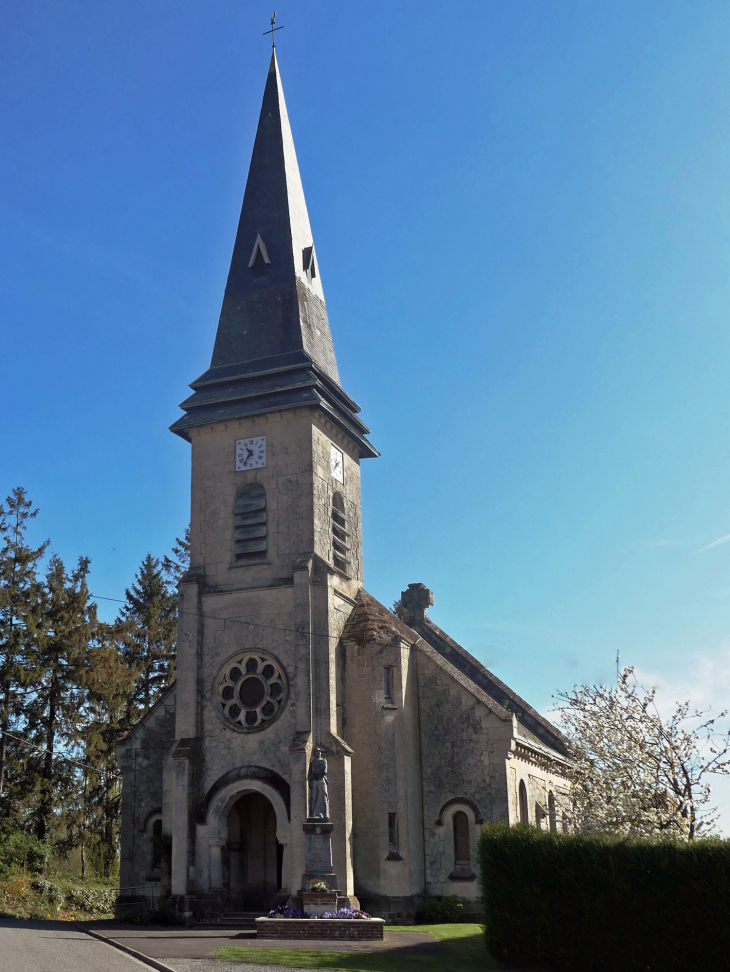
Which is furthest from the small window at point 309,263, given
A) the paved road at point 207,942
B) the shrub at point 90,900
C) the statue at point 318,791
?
the shrub at point 90,900

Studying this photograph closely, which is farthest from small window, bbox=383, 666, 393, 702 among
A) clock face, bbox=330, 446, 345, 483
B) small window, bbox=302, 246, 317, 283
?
small window, bbox=302, 246, 317, 283

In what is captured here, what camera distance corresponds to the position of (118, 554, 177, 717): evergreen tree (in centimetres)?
4331

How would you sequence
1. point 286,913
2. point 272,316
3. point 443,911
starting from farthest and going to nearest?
point 272,316 → point 443,911 → point 286,913

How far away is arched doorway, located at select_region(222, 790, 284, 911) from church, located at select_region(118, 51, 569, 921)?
0.06 m

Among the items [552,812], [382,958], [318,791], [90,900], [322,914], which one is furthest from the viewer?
[552,812]

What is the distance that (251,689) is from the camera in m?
27.0

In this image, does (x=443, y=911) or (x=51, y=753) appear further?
(x=51, y=753)

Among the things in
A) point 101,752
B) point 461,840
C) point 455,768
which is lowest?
point 461,840

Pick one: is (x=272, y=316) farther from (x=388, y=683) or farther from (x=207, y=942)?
(x=207, y=942)

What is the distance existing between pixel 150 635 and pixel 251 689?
18890 millimetres

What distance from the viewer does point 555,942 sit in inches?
661

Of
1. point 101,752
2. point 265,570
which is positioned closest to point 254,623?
point 265,570

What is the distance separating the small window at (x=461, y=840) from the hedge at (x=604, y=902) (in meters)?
9.33

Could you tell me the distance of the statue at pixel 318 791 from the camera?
2375 cm
